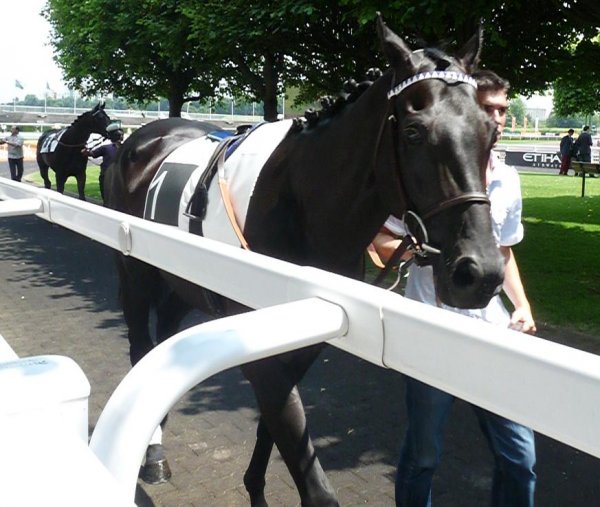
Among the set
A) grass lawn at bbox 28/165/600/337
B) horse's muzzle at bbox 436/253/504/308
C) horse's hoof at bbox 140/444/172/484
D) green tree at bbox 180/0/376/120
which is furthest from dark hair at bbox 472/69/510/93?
green tree at bbox 180/0/376/120

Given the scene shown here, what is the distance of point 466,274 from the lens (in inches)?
86.2

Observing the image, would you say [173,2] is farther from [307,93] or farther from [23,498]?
[23,498]

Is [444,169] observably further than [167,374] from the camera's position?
Yes

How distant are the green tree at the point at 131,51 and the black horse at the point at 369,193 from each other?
9.82 m

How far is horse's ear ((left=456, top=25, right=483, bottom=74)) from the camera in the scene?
2.63 m

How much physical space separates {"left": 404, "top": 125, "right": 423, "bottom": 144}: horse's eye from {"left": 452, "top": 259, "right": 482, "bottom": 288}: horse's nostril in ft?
1.46

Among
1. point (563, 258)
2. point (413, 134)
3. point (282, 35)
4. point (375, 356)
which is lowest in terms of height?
point (563, 258)

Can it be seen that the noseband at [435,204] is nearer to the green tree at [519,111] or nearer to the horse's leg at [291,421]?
the horse's leg at [291,421]

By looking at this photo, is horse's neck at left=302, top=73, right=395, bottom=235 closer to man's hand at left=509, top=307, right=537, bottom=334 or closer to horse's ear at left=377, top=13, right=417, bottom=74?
horse's ear at left=377, top=13, right=417, bottom=74

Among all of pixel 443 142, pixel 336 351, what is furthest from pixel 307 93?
pixel 443 142

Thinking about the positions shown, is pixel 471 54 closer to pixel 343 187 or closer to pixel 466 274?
pixel 343 187

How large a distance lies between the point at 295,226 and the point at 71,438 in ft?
7.22

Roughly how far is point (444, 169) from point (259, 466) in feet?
6.01

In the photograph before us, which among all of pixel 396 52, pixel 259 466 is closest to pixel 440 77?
pixel 396 52
